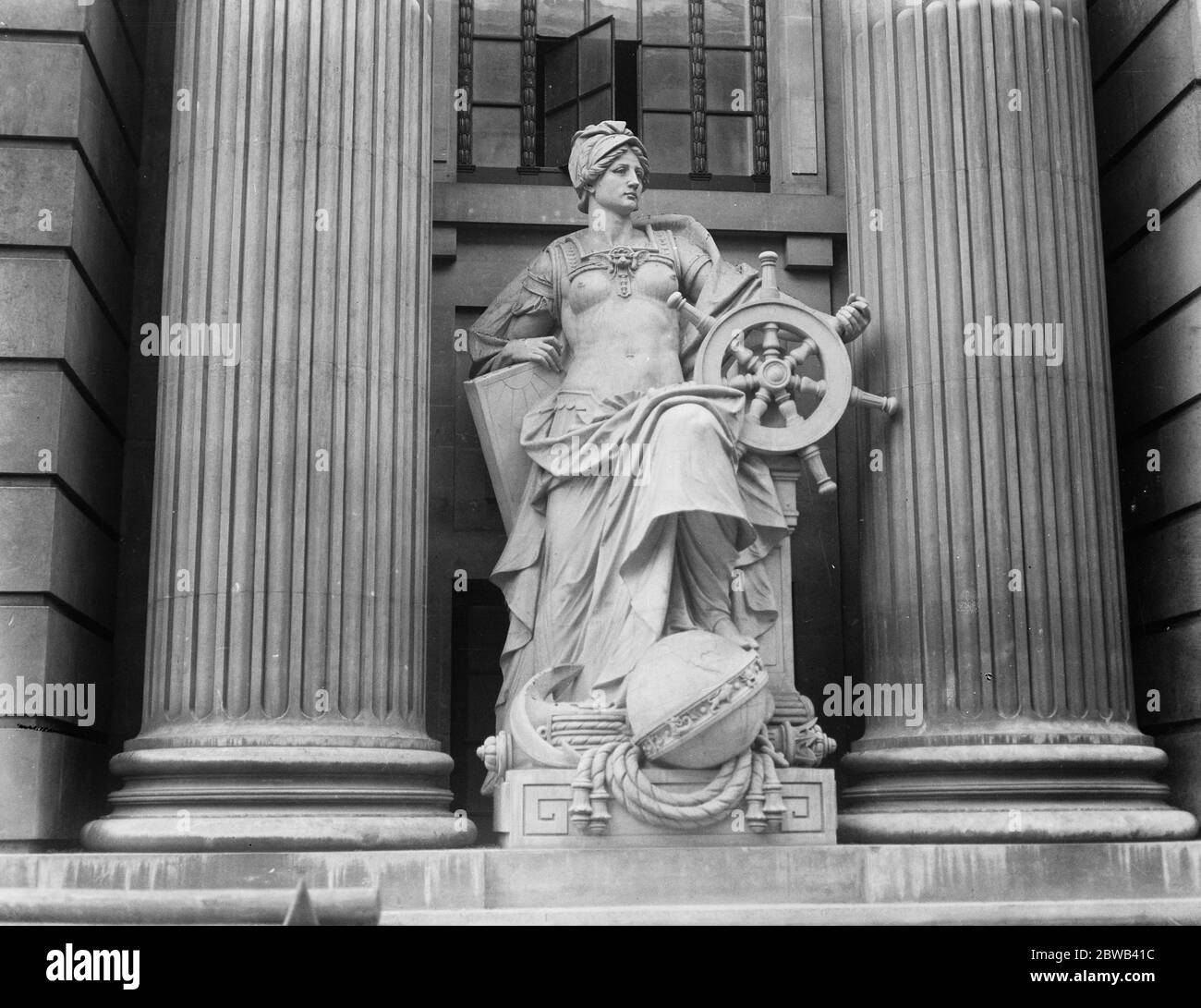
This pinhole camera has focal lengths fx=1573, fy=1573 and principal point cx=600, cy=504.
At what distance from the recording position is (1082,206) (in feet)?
47.7

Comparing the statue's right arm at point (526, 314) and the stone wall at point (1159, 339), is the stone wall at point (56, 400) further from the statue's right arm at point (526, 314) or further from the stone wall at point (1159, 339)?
the stone wall at point (1159, 339)

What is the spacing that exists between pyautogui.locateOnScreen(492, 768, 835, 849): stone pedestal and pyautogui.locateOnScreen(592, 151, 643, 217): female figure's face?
17.8 feet

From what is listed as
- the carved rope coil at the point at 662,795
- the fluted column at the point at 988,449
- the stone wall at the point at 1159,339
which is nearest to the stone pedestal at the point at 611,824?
the carved rope coil at the point at 662,795

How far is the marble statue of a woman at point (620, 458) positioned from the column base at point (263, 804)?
1.61m

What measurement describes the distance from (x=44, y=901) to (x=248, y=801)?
4.20 metres

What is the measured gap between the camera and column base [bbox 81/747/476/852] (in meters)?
11.8

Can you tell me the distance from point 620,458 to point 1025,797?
14.3 feet

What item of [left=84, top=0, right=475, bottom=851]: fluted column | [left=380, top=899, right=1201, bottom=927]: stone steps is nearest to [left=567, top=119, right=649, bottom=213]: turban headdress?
[left=84, top=0, right=475, bottom=851]: fluted column

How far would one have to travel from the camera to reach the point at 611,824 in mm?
11828

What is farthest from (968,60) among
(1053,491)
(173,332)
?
(173,332)

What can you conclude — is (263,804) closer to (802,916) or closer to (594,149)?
(802,916)

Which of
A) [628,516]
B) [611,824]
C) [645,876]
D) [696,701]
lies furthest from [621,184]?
[645,876]

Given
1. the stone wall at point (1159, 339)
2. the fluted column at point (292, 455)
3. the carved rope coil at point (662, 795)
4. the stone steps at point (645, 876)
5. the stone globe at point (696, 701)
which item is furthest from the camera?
the stone wall at point (1159, 339)

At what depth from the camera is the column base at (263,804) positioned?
1184cm
